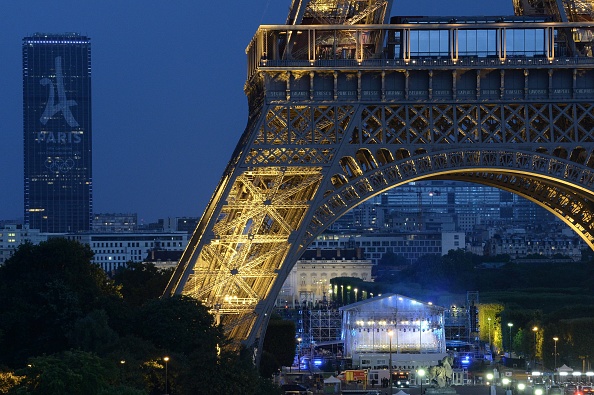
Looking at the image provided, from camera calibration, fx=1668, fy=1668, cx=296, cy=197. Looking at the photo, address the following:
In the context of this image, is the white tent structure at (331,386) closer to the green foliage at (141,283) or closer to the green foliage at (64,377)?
the green foliage at (141,283)

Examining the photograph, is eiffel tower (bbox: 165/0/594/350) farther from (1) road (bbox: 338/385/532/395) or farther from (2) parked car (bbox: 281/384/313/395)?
(1) road (bbox: 338/385/532/395)

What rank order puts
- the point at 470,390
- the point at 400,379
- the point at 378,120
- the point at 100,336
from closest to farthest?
the point at 378,120 < the point at 100,336 < the point at 470,390 < the point at 400,379

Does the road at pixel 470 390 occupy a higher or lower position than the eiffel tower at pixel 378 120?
lower

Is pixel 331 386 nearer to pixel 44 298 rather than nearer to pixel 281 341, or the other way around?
pixel 281 341

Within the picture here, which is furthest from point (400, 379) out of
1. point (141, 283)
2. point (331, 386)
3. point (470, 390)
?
point (141, 283)

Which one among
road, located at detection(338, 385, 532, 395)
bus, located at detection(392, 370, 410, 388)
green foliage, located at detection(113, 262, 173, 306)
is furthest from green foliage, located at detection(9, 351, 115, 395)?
bus, located at detection(392, 370, 410, 388)

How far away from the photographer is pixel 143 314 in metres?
61.2

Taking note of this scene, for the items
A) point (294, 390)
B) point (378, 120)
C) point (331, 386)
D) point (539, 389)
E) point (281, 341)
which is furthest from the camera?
point (281, 341)

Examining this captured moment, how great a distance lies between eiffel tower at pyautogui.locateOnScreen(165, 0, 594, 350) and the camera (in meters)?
57.1

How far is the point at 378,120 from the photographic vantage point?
57.4 metres

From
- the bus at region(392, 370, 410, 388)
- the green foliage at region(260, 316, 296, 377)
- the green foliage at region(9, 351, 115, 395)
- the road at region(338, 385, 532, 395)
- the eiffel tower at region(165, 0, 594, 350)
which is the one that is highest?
the eiffel tower at region(165, 0, 594, 350)

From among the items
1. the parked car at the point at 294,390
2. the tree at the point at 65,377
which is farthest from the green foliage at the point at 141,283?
the tree at the point at 65,377

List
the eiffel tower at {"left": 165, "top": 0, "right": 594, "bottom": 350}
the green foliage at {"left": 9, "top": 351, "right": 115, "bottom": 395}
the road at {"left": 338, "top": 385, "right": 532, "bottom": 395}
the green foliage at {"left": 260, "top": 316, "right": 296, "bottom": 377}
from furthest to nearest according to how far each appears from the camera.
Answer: the green foliage at {"left": 260, "top": 316, "right": 296, "bottom": 377}
the road at {"left": 338, "top": 385, "right": 532, "bottom": 395}
the eiffel tower at {"left": 165, "top": 0, "right": 594, "bottom": 350}
the green foliage at {"left": 9, "top": 351, "right": 115, "bottom": 395}

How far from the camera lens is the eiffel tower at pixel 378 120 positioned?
5712cm
